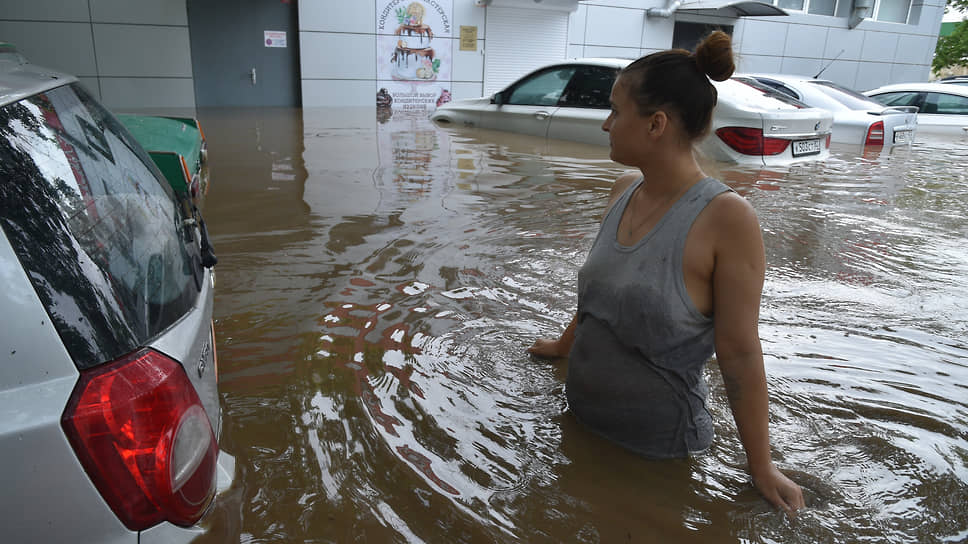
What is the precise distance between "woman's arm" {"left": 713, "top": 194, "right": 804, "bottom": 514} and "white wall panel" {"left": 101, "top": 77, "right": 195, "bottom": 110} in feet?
48.3

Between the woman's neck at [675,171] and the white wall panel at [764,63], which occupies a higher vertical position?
the white wall panel at [764,63]

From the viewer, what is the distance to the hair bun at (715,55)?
1.92 metres

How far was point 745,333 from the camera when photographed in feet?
6.32

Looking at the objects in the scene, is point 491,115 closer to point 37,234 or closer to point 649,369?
point 649,369

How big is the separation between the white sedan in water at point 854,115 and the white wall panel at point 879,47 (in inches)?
586

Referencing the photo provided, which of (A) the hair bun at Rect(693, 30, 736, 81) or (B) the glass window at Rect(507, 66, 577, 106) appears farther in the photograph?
(B) the glass window at Rect(507, 66, 577, 106)

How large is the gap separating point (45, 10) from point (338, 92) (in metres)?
5.94

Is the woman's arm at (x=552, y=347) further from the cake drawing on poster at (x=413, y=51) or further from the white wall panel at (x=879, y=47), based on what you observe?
the white wall panel at (x=879, y=47)

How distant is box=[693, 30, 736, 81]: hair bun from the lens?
1.92 m

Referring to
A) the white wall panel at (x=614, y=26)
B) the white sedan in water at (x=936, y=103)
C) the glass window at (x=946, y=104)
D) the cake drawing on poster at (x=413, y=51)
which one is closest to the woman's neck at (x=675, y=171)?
the white sedan in water at (x=936, y=103)

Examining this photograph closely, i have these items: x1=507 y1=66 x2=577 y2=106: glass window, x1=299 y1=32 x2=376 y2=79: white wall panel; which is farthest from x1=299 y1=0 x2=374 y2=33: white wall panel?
x1=507 y1=66 x2=577 y2=106: glass window

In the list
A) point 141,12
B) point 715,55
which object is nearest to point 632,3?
point 141,12

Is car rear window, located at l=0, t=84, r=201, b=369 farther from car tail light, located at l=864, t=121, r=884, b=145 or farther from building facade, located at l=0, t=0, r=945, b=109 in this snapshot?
building facade, located at l=0, t=0, r=945, b=109

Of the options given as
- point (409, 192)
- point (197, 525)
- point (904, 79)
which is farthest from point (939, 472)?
point (904, 79)
